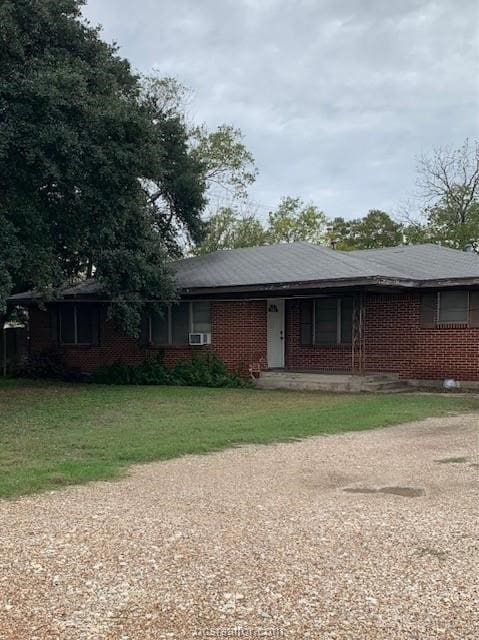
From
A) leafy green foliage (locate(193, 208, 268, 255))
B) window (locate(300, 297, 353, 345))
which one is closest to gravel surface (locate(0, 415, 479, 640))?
window (locate(300, 297, 353, 345))

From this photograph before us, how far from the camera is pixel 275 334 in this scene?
63.5 feet

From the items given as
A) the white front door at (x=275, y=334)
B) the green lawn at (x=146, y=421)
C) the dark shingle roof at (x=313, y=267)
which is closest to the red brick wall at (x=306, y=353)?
the white front door at (x=275, y=334)

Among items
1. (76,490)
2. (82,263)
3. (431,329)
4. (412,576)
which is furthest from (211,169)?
(412,576)

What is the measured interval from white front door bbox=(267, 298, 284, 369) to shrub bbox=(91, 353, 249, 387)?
3.90 feet

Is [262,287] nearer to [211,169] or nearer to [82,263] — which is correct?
[82,263]

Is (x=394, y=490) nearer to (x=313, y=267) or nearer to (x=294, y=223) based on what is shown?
(x=313, y=267)

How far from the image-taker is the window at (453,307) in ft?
54.9

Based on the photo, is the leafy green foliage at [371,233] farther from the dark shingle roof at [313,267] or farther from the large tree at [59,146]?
the large tree at [59,146]

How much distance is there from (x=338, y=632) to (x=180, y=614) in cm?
85

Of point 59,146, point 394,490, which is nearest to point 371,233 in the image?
point 59,146

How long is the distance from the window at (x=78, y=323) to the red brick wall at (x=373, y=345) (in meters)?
1.14

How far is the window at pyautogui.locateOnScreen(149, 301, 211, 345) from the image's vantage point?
19953mm

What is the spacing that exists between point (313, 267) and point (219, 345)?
350cm

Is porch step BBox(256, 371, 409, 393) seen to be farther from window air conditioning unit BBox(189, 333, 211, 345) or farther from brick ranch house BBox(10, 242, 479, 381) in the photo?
window air conditioning unit BBox(189, 333, 211, 345)
